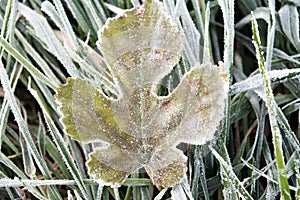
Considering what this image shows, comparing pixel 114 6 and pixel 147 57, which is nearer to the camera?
pixel 147 57

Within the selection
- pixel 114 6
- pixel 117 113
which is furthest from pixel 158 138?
pixel 114 6

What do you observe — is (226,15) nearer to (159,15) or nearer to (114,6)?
(159,15)

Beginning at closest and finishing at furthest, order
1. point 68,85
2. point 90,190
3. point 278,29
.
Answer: point 68,85 → point 90,190 → point 278,29
